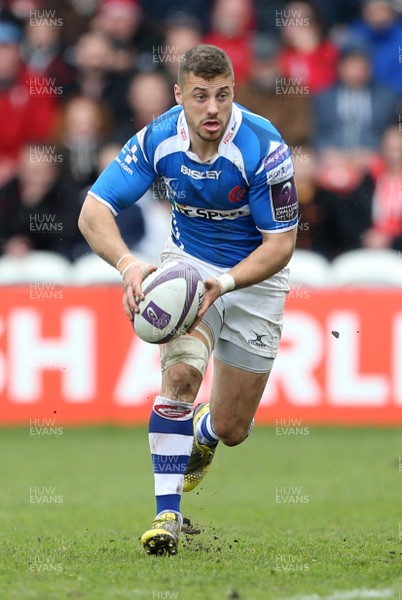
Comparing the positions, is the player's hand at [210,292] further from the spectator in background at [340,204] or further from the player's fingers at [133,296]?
the spectator in background at [340,204]

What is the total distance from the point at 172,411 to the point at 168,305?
63 cm

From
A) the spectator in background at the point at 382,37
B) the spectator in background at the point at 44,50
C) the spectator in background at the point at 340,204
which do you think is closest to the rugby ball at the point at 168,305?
the spectator in background at the point at 340,204

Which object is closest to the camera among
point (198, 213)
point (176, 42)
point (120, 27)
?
point (198, 213)

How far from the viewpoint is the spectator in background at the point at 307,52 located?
13.2 meters

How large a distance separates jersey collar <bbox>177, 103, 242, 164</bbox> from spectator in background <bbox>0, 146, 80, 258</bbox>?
6098 mm

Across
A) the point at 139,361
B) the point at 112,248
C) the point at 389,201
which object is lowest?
the point at 139,361

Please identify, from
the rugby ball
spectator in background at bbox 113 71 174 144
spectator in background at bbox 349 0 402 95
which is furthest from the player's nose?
spectator in background at bbox 349 0 402 95

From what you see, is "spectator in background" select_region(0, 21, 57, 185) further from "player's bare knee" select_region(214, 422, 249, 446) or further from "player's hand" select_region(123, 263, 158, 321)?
"player's hand" select_region(123, 263, 158, 321)

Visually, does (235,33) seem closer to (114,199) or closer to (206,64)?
(114,199)

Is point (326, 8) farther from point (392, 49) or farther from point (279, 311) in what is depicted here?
point (279, 311)

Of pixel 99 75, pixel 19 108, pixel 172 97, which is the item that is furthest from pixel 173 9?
pixel 19 108

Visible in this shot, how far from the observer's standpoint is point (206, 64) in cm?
609

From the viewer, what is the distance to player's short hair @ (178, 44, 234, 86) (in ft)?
20.0

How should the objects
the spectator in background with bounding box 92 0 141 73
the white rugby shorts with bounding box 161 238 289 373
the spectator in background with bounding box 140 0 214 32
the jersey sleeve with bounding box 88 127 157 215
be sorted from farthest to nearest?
the spectator in background with bounding box 140 0 214 32
the spectator in background with bounding box 92 0 141 73
the white rugby shorts with bounding box 161 238 289 373
the jersey sleeve with bounding box 88 127 157 215
